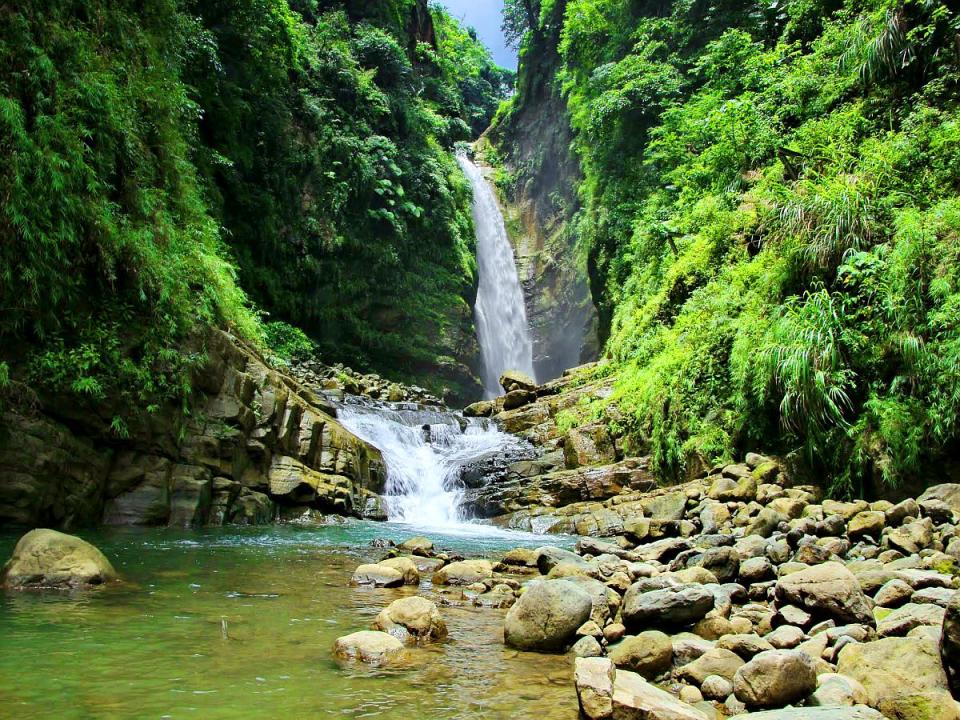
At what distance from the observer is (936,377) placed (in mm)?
7176

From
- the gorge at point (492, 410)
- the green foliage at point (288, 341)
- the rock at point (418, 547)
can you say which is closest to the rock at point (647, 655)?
the gorge at point (492, 410)

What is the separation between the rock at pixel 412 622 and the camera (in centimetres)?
414

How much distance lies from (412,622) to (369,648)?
0.51 meters

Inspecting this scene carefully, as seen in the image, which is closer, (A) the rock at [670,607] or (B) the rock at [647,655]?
(B) the rock at [647,655]

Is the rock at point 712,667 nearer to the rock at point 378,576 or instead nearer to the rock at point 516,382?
the rock at point 378,576

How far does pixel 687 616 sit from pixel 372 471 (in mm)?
8947

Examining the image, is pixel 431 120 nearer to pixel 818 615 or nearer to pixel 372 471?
pixel 372 471

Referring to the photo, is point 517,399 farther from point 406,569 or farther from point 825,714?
point 825,714

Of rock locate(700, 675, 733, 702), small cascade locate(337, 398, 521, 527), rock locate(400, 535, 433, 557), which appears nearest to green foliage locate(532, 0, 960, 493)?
small cascade locate(337, 398, 521, 527)

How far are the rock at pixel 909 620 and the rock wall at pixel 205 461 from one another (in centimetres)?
836

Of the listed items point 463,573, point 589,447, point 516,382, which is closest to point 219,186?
point 516,382

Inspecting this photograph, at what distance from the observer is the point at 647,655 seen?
354 cm

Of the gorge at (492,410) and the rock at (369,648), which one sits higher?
the gorge at (492,410)

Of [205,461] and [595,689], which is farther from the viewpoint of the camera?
[205,461]
